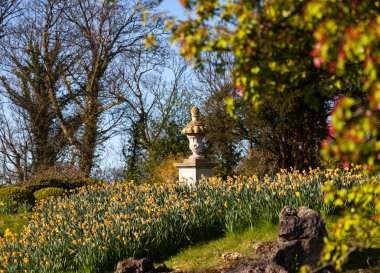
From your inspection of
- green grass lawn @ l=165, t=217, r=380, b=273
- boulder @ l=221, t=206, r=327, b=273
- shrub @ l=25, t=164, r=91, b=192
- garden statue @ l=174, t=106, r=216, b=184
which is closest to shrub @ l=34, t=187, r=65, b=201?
shrub @ l=25, t=164, r=91, b=192

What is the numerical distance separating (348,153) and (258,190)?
20.9ft

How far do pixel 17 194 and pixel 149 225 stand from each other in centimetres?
791

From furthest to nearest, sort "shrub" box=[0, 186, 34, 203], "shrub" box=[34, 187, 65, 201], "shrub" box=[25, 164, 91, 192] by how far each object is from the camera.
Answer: "shrub" box=[25, 164, 91, 192], "shrub" box=[0, 186, 34, 203], "shrub" box=[34, 187, 65, 201]

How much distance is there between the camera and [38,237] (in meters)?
8.63

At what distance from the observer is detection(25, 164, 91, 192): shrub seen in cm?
1590

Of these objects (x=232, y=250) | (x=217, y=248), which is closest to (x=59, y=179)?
(x=217, y=248)

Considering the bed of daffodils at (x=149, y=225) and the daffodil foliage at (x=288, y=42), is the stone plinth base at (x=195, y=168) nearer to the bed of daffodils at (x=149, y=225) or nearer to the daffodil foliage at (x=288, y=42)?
the bed of daffodils at (x=149, y=225)

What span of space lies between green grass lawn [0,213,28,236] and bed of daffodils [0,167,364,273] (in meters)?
2.53

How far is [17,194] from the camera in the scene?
14828mm

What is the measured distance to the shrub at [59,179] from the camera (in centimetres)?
1590

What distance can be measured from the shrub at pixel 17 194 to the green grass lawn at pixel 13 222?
111 centimetres

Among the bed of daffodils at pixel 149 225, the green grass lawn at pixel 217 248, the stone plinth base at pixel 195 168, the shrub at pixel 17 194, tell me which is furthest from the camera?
the shrub at pixel 17 194

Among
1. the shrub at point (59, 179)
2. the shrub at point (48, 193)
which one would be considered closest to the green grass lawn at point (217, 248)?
the shrub at point (48, 193)

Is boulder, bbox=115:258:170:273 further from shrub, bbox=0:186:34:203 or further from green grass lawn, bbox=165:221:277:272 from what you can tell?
shrub, bbox=0:186:34:203
